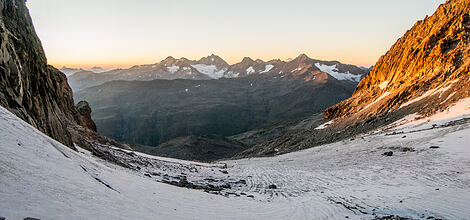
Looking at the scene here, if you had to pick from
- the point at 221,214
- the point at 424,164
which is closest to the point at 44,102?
Result: the point at 221,214

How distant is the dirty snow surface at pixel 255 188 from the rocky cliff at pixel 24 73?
3.66 m

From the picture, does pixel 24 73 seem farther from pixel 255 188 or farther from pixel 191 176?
pixel 255 188

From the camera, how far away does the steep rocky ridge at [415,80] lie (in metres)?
35.6

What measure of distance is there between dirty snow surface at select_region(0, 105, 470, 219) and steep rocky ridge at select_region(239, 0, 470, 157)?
1590cm

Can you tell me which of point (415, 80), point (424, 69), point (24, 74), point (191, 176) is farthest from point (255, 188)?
point (424, 69)

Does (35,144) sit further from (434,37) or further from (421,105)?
(434,37)

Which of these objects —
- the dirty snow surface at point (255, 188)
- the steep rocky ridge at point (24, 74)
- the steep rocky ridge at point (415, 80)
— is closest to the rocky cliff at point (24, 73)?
the steep rocky ridge at point (24, 74)

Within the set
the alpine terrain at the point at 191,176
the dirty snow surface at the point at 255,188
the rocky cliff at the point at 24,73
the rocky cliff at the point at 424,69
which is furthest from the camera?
the rocky cliff at the point at 424,69

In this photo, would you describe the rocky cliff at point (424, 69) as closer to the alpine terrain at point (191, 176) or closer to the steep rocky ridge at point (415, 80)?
the steep rocky ridge at point (415, 80)

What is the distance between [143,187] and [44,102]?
10.9 m

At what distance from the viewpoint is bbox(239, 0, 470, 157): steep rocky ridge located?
117 ft

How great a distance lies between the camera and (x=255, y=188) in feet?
50.0

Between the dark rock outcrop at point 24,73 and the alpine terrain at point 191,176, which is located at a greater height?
the dark rock outcrop at point 24,73

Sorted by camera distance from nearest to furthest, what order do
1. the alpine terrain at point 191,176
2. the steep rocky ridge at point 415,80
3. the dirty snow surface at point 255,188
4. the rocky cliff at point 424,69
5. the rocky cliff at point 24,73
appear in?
the dirty snow surface at point 255,188
the alpine terrain at point 191,176
the rocky cliff at point 24,73
the rocky cliff at point 424,69
the steep rocky ridge at point 415,80
